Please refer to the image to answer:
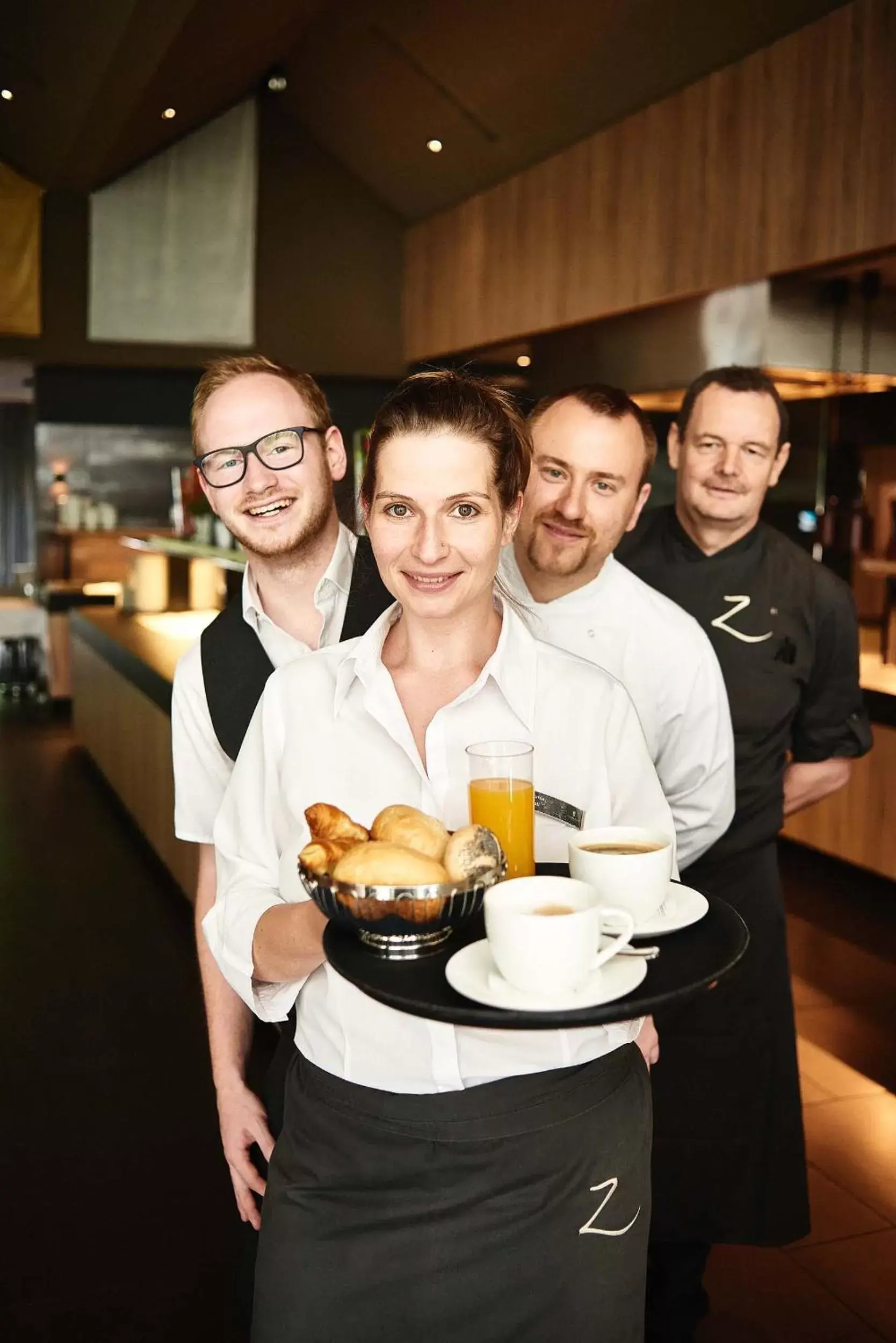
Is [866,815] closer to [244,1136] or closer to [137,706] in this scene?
[137,706]

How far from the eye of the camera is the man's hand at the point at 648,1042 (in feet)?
5.48

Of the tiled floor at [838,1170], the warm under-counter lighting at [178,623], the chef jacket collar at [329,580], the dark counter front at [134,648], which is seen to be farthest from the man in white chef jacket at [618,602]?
the warm under-counter lighting at [178,623]

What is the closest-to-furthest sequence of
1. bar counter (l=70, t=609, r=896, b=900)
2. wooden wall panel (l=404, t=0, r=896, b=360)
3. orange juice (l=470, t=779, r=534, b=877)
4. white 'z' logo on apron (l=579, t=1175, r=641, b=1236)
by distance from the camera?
1. orange juice (l=470, t=779, r=534, b=877)
2. white 'z' logo on apron (l=579, t=1175, r=641, b=1236)
3. wooden wall panel (l=404, t=0, r=896, b=360)
4. bar counter (l=70, t=609, r=896, b=900)

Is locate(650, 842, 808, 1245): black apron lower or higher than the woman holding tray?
lower

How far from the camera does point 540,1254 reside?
4.54 feet

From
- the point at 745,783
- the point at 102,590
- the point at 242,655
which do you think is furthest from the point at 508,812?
the point at 102,590

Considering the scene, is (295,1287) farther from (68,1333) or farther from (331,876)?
(68,1333)

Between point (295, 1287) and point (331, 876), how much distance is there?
0.55 meters

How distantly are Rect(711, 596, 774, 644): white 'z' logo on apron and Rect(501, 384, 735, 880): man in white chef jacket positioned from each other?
16.4 inches

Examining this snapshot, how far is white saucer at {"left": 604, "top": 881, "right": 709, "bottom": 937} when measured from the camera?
3.92ft

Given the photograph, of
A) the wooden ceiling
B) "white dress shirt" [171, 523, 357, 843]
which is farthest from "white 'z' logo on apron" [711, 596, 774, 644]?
the wooden ceiling

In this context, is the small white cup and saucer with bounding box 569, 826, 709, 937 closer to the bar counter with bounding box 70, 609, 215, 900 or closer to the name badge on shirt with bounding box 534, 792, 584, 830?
the name badge on shirt with bounding box 534, 792, 584, 830

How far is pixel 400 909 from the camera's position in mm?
1126

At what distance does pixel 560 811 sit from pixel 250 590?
0.69m
